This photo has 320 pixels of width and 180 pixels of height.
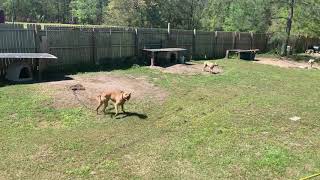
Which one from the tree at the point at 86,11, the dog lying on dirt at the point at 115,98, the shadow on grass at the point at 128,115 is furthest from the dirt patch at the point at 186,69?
the tree at the point at 86,11

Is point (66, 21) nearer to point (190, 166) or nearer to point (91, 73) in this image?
point (91, 73)

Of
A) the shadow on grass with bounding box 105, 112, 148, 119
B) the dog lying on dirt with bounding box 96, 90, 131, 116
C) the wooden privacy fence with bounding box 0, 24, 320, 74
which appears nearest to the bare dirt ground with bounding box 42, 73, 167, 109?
the dog lying on dirt with bounding box 96, 90, 131, 116

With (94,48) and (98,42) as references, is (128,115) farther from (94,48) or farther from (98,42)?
(98,42)

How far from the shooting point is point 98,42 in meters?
17.8

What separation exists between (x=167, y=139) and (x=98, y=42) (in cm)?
1042

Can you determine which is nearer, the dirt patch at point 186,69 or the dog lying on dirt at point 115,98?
the dog lying on dirt at point 115,98

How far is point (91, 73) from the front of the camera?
15875 mm

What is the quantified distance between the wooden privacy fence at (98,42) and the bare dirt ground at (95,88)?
1877 millimetres

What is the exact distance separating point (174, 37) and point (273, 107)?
12.0 meters

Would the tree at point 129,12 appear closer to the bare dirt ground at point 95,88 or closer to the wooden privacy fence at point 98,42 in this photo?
the wooden privacy fence at point 98,42

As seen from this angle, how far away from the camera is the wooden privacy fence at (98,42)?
48.0 ft

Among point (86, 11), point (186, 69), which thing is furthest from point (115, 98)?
point (86, 11)

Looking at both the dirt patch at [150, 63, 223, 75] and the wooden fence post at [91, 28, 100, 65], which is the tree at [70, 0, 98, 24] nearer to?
the dirt patch at [150, 63, 223, 75]

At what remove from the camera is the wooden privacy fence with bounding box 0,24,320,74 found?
576 inches
